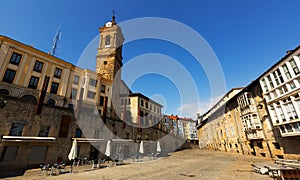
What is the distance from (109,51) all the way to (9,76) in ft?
71.2

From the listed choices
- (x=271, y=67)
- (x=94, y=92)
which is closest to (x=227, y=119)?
(x=271, y=67)

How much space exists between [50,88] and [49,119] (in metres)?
10.8

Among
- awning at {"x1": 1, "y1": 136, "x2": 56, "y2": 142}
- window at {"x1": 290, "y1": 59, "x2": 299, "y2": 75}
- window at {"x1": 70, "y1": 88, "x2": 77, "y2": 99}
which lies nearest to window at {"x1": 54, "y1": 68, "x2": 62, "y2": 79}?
window at {"x1": 70, "y1": 88, "x2": 77, "y2": 99}

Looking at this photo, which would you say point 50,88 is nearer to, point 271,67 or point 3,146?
point 3,146

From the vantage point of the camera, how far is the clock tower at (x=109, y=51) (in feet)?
120

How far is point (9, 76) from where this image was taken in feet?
69.5

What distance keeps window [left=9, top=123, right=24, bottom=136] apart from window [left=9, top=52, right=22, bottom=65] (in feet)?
45.0

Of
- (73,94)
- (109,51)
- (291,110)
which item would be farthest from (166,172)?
(109,51)

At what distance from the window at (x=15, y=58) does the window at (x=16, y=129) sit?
45.0ft

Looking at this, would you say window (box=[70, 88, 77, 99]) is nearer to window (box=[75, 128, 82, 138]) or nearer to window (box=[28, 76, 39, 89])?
window (box=[28, 76, 39, 89])

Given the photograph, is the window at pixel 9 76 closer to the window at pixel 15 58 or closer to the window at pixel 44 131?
the window at pixel 15 58

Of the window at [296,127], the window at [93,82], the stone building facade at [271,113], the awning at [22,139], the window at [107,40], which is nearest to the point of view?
the awning at [22,139]

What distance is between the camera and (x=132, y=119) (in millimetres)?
34375

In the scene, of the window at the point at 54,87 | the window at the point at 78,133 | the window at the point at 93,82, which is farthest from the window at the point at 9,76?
the window at the point at 78,133
